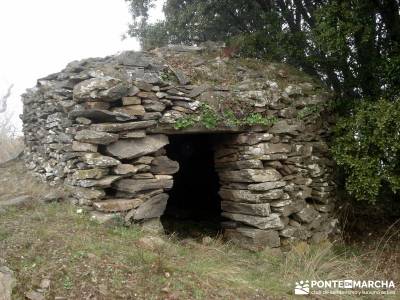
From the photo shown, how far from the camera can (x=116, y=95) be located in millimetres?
5180

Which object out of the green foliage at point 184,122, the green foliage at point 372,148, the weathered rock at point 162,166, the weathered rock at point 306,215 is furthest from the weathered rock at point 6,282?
the green foliage at point 372,148

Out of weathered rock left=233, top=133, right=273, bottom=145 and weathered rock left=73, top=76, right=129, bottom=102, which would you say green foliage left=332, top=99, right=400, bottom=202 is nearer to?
weathered rock left=233, top=133, right=273, bottom=145

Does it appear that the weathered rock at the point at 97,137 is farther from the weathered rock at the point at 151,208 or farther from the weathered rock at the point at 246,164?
the weathered rock at the point at 246,164

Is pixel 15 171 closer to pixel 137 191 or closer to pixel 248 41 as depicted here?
pixel 137 191

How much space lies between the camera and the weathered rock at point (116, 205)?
4.98 meters

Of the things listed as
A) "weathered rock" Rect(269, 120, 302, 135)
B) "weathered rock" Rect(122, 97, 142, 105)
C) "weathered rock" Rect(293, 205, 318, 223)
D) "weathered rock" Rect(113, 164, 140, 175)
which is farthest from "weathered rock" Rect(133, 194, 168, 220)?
"weathered rock" Rect(293, 205, 318, 223)

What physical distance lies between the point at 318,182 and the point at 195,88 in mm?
2656

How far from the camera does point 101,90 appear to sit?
5.17 m

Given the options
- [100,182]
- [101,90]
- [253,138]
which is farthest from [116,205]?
[253,138]

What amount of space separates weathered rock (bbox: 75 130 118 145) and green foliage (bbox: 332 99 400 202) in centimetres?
344

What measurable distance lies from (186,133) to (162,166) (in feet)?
2.14

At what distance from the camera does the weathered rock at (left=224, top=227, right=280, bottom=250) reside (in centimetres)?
596

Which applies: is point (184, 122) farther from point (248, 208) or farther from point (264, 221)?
point (264, 221)

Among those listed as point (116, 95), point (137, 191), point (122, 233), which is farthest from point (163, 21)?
point (122, 233)
